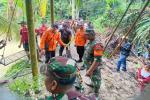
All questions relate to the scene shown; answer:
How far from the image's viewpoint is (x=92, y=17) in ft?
70.3

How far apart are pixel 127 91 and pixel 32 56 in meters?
3.29

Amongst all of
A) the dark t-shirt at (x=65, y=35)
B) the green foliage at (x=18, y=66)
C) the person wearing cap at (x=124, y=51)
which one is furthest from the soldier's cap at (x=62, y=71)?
the person wearing cap at (x=124, y=51)

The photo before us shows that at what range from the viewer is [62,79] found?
204 centimetres

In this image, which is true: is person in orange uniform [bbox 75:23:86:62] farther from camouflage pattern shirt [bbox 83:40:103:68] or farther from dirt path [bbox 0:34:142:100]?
camouflage pattern shirt [bbox 83:40:103:68]

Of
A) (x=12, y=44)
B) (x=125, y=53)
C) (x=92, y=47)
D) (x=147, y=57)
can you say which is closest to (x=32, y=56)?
(x=92, y=47)

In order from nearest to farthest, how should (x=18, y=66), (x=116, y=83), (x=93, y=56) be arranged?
(x=93, y=56) → (x=116, y=83) → (x=18, y=66)

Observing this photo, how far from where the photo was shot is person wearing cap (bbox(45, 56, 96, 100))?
6.68ft

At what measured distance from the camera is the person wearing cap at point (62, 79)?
80.2 inches

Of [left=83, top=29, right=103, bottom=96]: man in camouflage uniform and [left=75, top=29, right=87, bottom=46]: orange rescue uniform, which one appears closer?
[left=83, top=29, right=103, bottom=96]: man in camouflage uniform

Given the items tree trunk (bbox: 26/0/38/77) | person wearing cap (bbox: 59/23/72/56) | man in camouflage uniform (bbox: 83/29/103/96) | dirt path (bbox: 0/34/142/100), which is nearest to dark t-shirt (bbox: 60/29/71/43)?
person wearing cap (bbox: 59/23/72/56)

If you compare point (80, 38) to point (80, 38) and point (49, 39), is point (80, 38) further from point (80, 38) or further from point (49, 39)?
point (49, 39)

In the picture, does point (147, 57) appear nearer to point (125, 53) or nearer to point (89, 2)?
point (125, 53)

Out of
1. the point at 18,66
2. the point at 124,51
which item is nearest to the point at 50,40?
the point at 18,66

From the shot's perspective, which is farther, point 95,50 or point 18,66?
point 18,66
